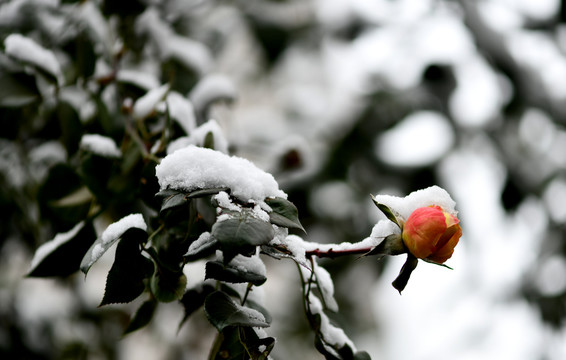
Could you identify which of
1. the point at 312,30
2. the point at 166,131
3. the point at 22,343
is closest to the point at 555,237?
the point at 312,30

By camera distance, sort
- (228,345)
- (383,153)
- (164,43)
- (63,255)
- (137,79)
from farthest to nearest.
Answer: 1. (383,153)
2. (164,43)
3. (137,79)
4. (63,255)
5. (228,345)

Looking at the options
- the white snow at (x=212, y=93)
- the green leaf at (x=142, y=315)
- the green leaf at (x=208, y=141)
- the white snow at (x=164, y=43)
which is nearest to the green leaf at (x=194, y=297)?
the green leaf at (x=142, y=315)

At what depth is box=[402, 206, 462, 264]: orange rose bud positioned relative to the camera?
1.14 feet

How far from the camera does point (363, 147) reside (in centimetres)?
168

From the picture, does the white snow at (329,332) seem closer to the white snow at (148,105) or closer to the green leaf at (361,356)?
the green leaf at (361,356)

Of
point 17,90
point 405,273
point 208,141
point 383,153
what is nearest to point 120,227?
point 208,141

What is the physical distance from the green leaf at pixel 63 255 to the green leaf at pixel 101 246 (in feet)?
0.46

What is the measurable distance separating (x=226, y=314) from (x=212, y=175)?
10 centimetres

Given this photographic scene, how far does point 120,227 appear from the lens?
38 cm

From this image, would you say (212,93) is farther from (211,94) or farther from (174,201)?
(174,201)

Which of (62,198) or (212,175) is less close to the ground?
(212,175)

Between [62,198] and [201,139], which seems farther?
[62,198]

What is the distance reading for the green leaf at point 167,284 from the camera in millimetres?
373

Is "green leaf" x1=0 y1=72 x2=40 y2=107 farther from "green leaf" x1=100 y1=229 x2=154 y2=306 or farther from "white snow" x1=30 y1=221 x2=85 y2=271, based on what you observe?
Result: "green leaf" x1=100 y1=229 x2=154 y2=306
